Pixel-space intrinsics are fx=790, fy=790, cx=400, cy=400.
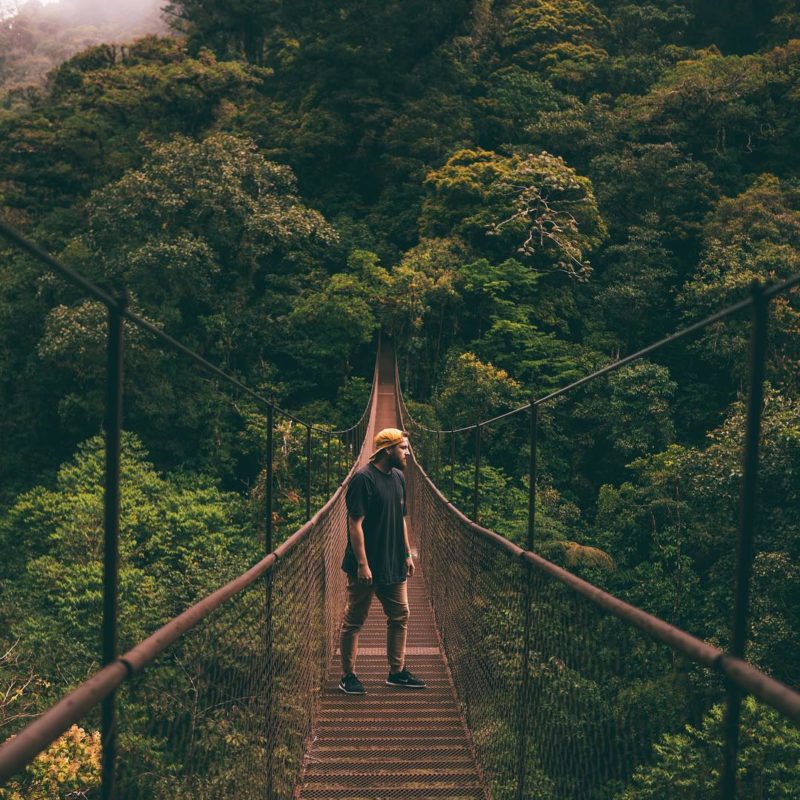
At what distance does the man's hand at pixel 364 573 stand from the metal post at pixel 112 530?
1.85 metres

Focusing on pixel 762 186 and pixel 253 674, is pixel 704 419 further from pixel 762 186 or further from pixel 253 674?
pixel 253 674

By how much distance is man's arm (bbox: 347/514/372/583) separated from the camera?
2719 millimetres

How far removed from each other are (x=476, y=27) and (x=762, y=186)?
10569mm

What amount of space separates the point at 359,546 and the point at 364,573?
94 millimetres

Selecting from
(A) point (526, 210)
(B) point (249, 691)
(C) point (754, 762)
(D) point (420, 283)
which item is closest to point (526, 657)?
(B) point (249, 691)

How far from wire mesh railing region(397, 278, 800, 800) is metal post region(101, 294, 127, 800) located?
0.65 meters

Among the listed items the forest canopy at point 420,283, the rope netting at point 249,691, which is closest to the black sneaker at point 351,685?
the rope netting at point 249,691

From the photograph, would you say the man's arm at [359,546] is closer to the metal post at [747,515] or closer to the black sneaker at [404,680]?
the black sneaker at [404,680]

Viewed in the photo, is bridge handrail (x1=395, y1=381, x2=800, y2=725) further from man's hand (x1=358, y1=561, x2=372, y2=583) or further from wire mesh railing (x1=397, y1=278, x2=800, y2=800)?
man's hand (x1=358, y1=561, x2=372, y2=583)

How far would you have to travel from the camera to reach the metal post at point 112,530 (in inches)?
34.3

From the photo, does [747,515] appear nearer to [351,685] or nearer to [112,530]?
[112,530]

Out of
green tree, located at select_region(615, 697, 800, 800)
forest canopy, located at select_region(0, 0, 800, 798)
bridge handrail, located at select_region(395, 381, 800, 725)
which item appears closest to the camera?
bridge handrail, located at select_region(395, 381, 800, 725)

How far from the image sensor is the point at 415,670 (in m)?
3.53

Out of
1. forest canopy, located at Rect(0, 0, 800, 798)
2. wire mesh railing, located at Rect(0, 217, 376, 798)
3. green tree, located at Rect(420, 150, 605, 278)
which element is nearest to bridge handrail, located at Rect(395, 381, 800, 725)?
wire mesh railing, located at Rect(0, 217, 376, 798)
